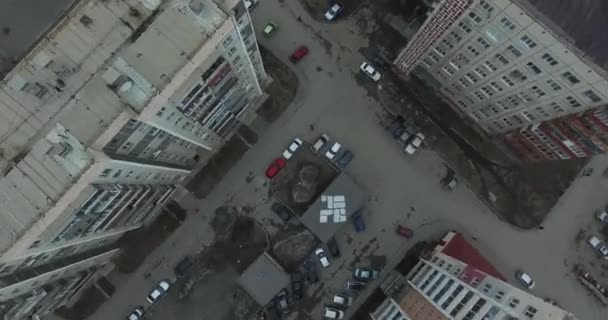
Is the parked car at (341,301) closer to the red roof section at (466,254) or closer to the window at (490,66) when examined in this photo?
the red roof section at (466,254)

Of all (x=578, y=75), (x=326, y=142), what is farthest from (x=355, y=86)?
(x=578, y=75)

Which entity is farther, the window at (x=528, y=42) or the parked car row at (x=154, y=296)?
the parked car row at (x=154, y=296)

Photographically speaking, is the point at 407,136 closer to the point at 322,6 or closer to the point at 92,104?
the point at 322,6

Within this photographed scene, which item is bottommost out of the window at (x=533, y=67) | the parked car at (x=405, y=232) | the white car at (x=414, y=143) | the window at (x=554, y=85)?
the parked car at (x=405, y=232)

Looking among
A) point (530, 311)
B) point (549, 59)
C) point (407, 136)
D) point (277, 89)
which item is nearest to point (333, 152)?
point (407, 136)

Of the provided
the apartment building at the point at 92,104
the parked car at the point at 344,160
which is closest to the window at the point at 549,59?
the apartment building at the point at 92,104

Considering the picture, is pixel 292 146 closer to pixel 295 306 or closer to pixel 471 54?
pixel 295 306
